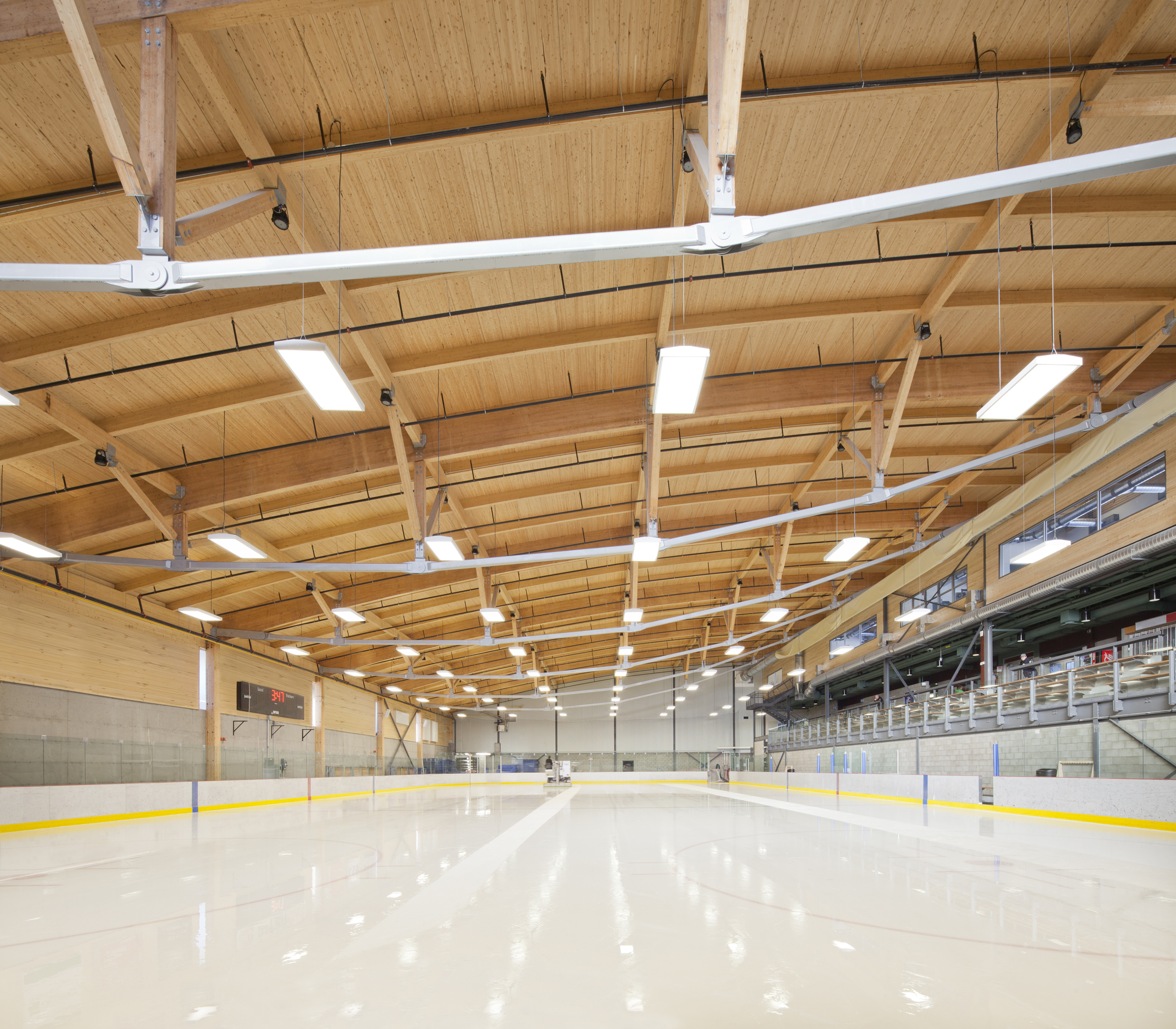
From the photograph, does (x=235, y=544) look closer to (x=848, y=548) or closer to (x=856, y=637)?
(x=848, y=548)

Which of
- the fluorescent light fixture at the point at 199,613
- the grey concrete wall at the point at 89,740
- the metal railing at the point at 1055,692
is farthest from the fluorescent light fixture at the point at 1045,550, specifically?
the grey concrete wall at the point at 89,740

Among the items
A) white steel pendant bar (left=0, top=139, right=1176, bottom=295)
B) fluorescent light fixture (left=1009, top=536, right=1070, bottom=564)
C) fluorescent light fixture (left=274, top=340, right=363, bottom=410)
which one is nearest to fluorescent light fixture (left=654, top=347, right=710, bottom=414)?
white steel pendant bar (left=0, top=139, right=1176, bottom=295)

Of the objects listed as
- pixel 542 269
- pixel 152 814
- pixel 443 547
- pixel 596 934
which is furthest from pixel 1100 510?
pixel 152 814

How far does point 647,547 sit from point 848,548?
5.08 meters

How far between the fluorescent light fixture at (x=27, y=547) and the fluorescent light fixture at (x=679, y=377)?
13485 mm

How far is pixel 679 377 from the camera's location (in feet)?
33.6

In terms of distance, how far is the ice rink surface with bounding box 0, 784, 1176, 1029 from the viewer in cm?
459

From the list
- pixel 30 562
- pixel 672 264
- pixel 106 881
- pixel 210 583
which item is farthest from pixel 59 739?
pixel 672 264

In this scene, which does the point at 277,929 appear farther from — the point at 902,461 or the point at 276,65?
the point at 902,461

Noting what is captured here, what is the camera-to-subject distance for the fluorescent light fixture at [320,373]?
902cm

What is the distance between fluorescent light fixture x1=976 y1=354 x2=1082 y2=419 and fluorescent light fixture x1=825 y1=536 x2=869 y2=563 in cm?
641

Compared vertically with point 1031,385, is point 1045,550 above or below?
below

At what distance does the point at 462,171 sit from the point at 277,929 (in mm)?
9466

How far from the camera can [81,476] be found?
1847 centimetres
